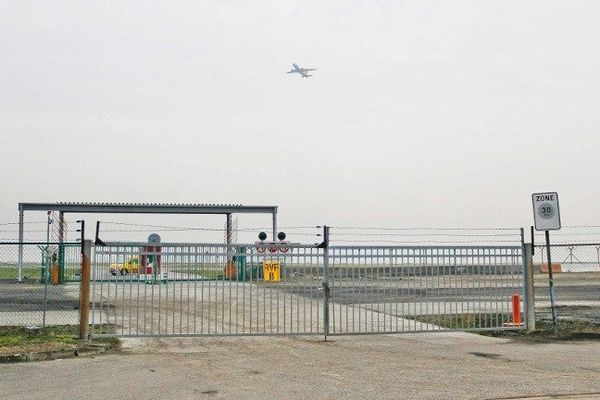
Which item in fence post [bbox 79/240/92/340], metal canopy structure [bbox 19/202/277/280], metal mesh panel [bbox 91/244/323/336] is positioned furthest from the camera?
metal canopy structure [bbox 19/202/277/280]

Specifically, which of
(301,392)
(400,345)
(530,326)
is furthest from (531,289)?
(301,392)

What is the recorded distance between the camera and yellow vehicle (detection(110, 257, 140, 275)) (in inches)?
573

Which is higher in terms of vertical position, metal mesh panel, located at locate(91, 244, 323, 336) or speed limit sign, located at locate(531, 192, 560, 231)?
speed limit sign, located at locate(531, 192, 560, 231)

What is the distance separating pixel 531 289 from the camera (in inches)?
642

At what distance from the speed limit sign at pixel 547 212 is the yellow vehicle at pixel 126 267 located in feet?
30.4

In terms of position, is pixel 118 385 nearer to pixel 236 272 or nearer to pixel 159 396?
pixel 159 396

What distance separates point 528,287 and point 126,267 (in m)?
9.39

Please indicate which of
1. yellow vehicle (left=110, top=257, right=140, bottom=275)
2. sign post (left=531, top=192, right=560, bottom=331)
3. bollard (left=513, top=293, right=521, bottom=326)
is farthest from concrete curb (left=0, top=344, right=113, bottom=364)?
sign post (left=531, top=192, right=560, bottom=331)

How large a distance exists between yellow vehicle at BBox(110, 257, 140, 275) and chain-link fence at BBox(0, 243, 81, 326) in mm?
1705

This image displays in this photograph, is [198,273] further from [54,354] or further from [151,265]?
[54,354]

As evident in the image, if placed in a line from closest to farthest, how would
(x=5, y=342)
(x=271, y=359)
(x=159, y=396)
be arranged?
(x=159, y=396) < (x=271, y=359) < (x=5, y=342)

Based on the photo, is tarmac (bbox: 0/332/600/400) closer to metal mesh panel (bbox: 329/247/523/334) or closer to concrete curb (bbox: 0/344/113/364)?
concrete curb (bbox: 0/344/113/364)

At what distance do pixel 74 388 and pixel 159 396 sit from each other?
56.4 inches

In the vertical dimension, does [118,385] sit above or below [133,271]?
below
